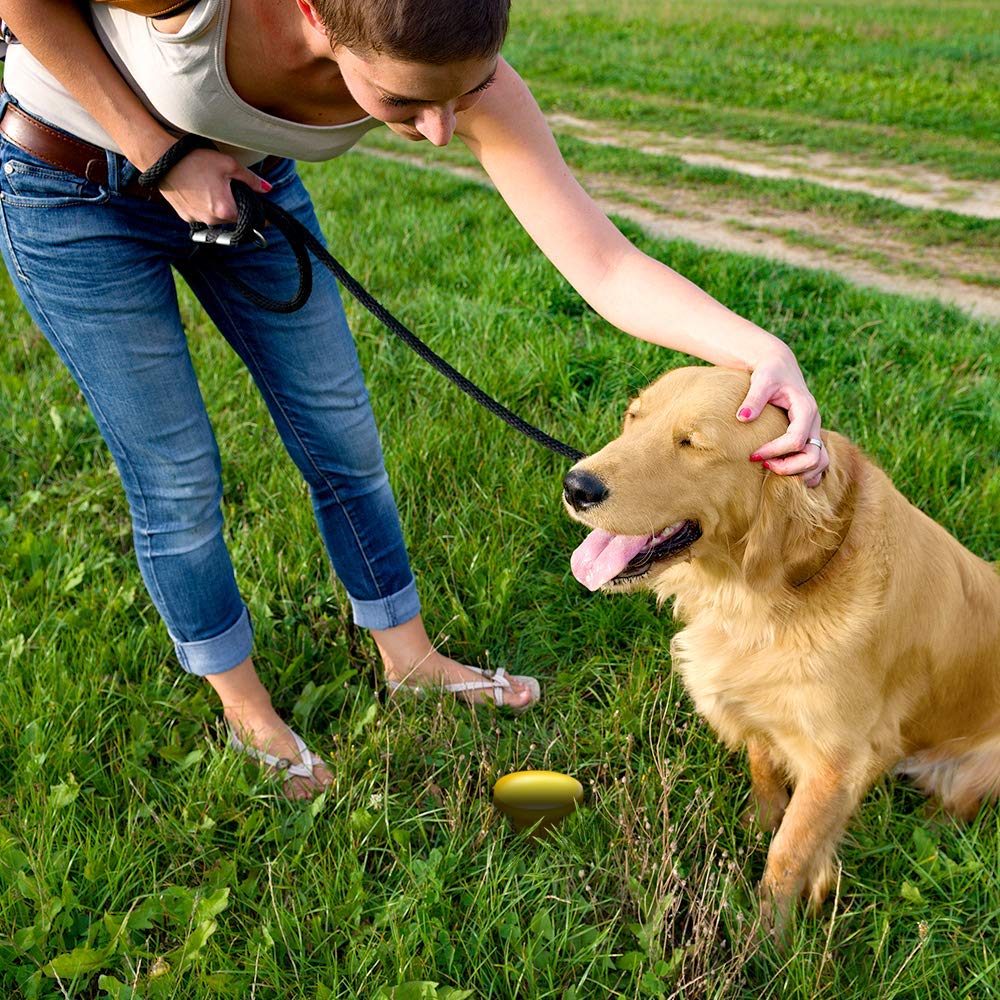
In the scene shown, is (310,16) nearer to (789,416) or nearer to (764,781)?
(789,416)

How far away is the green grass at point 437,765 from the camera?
5.81ft

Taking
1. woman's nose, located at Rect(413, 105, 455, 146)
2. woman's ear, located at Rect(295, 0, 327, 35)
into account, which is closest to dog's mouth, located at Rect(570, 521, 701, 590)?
woman's nose, located at Rect(413, 105, 455, 146)

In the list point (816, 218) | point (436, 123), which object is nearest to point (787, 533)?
point (436, 123)

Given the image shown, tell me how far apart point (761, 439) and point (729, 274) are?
293 centimetres

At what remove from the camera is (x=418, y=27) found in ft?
4.51

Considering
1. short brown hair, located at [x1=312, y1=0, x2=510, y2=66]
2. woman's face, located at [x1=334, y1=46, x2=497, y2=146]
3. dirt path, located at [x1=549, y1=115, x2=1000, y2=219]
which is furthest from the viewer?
dirt path, located at [x1=549, y1=115, x2=1000, y2=219]

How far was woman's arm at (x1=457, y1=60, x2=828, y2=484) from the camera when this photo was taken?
1794mm

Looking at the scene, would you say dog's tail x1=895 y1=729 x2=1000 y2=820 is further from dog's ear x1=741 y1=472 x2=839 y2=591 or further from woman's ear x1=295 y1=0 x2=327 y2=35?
woman's ear x1=295 y1=0 x2=327 y2=35

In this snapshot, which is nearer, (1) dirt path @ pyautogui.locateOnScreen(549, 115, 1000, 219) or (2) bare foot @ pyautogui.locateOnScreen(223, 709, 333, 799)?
(2) bare foot @ pyautogui.locateOnScreen(223, 709, 333, 799)

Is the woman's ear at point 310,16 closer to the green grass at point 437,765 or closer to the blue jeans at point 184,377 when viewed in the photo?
the blue jeans at point 184,377

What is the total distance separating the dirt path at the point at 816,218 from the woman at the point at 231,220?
3327 mm

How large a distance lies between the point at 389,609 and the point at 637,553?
2.71ft

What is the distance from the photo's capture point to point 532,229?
2096 mm

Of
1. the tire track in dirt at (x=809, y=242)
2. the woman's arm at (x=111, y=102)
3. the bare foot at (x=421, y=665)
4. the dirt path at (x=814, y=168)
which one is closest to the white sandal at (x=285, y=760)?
the bare foot at (x=421, y=665)
